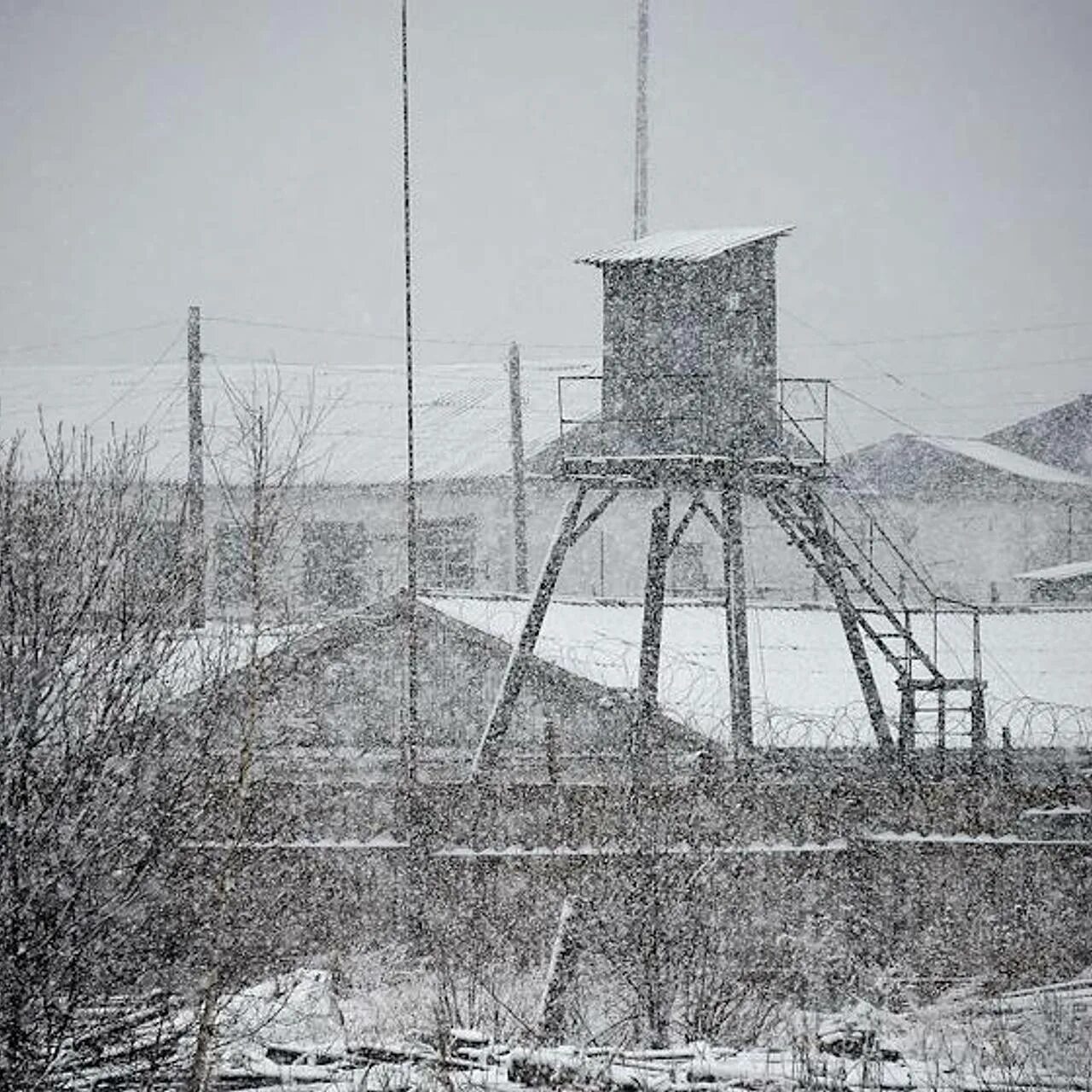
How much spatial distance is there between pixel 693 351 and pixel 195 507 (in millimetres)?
6444

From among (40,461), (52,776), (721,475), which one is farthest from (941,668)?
(40,461)

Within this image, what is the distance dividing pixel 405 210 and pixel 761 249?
4237 mm

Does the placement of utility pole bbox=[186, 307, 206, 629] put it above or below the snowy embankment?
above

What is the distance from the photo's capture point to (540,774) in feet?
56.4

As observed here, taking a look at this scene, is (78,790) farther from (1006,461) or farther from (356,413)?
(1006,461)

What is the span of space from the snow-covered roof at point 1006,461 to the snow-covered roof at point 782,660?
10552mm

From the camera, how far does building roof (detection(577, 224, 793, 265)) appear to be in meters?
16.7

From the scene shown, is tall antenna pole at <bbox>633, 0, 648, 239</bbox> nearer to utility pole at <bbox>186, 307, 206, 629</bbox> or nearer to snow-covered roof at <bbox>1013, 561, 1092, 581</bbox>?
utility pole at <bbox>186, 307, 206, 629</bbox>

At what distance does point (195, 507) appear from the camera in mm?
17828

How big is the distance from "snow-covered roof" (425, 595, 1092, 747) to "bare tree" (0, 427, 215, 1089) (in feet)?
26.3

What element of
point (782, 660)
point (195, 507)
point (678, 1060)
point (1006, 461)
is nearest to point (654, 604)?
point (782, 660)

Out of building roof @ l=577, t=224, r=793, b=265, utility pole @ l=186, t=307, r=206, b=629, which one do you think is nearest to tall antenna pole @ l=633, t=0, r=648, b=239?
building roof @ l=577, t=224, r=793, b=265

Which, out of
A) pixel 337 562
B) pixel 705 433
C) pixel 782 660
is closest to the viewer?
pixel 705 433

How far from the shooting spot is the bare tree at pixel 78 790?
8258mm
